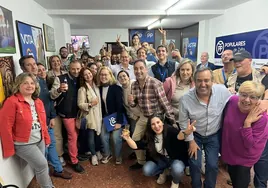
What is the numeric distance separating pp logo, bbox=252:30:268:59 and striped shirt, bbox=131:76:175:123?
3144 millimetres

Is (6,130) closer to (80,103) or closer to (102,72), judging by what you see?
(80,103)

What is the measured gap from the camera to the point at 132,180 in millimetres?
2410

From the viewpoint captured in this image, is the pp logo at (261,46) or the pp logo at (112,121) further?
the pp logo at (261,46)

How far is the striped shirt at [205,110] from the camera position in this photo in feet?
5.64

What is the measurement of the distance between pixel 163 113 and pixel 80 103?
1.09 meters

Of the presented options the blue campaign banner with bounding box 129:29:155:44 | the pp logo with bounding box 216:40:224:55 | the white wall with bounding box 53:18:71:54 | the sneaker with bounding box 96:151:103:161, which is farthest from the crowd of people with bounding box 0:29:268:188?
the blue campaign banner with bounding box 129:29:155:44

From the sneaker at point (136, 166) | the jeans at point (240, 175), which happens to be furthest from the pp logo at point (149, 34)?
the jeans at point (240, 175)

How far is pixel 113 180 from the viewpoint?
95.4 inches

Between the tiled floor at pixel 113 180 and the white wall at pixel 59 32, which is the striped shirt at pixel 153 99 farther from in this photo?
the white wall at pixel 59 32

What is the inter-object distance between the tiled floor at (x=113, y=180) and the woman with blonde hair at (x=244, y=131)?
747 millimetres

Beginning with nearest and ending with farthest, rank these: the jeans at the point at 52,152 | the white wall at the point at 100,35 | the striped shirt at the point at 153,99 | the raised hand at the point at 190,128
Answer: the raised hand at the point at 190,128 → the striped shirt at the point at 153,99 → the jeans at the point at 52,152 → the white wall at the point at 100,35

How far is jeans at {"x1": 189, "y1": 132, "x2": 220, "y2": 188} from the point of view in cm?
182

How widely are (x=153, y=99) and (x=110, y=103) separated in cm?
70

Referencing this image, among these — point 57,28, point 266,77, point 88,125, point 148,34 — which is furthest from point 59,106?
point 148,34
